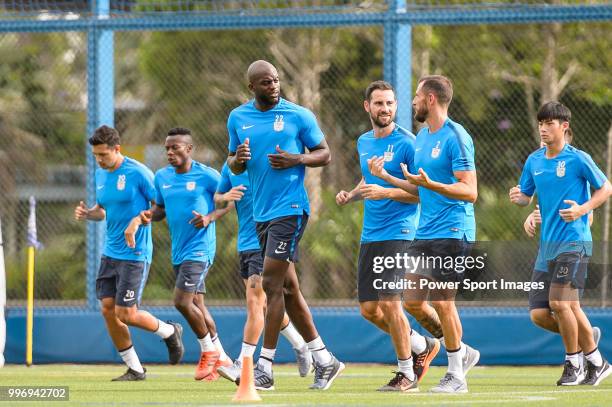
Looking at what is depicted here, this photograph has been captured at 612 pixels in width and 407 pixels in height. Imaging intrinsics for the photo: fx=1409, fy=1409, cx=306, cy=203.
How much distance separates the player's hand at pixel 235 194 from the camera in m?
12.4

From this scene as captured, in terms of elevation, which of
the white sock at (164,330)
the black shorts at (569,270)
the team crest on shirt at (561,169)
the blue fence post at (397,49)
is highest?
the blue fence post at (397,49)

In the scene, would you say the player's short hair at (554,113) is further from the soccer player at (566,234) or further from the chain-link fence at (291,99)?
the chain-link fence at (291,99)

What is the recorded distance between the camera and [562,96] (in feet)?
69.4

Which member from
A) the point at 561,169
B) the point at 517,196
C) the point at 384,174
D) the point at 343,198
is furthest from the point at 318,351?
the point at 561,169

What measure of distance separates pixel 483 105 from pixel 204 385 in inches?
411

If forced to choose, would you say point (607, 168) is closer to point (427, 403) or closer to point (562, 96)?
point (562, 96)

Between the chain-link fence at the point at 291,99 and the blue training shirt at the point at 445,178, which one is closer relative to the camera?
the blue training shirt at the point at 445,178

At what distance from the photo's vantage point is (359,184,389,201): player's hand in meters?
10.2

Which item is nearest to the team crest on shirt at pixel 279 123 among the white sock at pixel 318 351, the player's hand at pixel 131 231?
the white sock at pixel 318 351

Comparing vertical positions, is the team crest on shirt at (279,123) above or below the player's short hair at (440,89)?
below

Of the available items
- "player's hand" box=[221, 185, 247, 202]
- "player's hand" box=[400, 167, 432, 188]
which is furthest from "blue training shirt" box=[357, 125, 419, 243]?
"player's hand" box=[221, 185, 247, 202]

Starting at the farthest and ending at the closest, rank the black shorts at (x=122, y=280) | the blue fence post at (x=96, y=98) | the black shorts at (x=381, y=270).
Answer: the blue fence post at (x=96, y=98) → the black shorts at (x=122, y=280) → the black shorts at (x=381, y=270)

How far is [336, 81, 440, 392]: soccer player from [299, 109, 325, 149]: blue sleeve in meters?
0.47

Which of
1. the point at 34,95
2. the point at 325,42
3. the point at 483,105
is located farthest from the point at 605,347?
the point at 34,95
